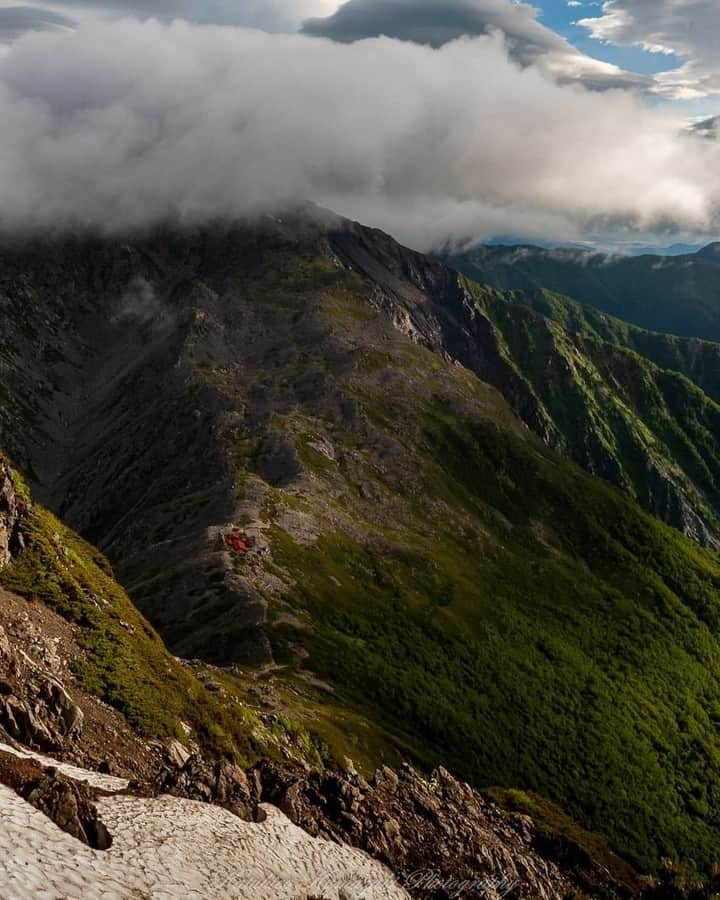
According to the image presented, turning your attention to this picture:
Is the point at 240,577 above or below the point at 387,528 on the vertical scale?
above

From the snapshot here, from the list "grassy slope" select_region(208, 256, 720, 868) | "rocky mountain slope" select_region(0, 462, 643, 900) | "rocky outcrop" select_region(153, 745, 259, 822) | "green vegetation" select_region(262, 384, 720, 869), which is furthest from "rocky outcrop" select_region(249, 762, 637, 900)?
"green vegetation" select_region(262, 384, 720, 869)

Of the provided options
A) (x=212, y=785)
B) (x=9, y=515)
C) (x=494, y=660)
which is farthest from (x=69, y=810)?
(x=494, y=660)

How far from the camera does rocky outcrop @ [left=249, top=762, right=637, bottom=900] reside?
41469 mm

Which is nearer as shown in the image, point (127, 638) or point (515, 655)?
point (127, 638)

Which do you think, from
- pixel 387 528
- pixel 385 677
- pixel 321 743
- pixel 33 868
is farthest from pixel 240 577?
pixel 33 868

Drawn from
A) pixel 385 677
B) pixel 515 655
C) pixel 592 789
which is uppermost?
pixel 385 677

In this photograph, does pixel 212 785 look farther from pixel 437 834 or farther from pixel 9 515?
pixel 9 515

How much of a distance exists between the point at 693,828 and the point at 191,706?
12422 cm

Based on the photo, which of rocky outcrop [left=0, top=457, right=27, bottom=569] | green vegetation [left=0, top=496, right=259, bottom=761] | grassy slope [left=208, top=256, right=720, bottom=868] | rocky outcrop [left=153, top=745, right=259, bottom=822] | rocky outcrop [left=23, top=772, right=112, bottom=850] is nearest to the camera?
rocky outcrop [left=23, top=772, right=112, bottom=850]

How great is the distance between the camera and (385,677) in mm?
114812

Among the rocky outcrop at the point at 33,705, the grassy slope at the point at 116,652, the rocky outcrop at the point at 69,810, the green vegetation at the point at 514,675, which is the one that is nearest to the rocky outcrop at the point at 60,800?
the rocky outcrop at the point at 69,810

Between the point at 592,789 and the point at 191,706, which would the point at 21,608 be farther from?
the point at 592,789

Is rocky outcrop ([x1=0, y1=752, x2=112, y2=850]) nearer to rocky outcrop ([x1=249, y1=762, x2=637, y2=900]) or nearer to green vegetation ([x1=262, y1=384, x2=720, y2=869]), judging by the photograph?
rocky outcrop ([x1=249, y1=762, x2=637, y2=900])

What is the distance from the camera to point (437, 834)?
50.2 meters
